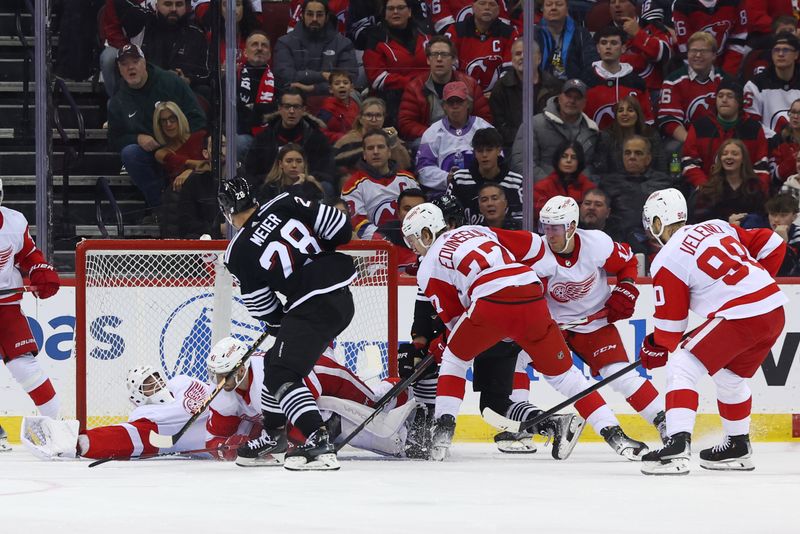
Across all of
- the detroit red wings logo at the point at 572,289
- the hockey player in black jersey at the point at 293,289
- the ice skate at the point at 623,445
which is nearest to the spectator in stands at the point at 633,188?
the detroit red wings logo at the point at 572,289

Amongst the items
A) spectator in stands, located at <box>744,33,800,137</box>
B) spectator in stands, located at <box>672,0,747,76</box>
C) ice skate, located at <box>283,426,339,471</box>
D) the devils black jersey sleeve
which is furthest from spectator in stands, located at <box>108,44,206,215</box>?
spectator in stands, located at <box>744,33,800,137</box>

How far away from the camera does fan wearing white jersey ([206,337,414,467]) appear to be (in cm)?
484

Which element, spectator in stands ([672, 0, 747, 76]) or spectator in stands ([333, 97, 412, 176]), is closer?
spectator in stands ([333, 97, 412, 176])

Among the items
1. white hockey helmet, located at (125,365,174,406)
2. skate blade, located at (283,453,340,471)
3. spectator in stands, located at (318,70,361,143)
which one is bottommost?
skate blade, located at (283,453,340,471)

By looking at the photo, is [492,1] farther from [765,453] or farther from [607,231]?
[765,453]

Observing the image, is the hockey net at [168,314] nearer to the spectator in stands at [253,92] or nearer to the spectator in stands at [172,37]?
the spectator in stands at [253,92]

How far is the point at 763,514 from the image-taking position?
11.1 ft

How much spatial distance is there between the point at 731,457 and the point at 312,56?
9.50ft

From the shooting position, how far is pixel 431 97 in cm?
650

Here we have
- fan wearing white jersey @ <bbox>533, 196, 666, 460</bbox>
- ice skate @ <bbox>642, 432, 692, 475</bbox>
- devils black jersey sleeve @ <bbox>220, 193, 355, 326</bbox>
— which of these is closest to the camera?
ice skate @ <bbox>642, 432, 692, 475</bbox>

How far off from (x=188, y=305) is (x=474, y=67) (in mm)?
1859

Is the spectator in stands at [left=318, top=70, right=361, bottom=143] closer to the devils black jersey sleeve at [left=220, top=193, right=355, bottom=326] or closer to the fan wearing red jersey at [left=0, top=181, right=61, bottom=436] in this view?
the fan wearing red jersey at [left=0, top=181, right=61, bottom=436]

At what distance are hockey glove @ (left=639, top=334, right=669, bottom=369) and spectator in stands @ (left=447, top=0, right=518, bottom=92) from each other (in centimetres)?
230

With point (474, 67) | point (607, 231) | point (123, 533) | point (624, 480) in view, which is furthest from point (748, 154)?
point (123, 533)
